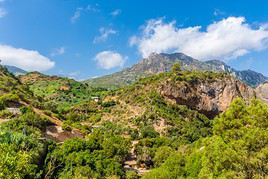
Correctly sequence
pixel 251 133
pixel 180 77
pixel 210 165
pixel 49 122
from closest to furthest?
pixel 251 133
pixel 210 165
pixel 49 122
pixel 180 77

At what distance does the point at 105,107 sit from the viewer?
97312 millimetres

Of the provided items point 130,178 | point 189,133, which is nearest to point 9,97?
point 130,178

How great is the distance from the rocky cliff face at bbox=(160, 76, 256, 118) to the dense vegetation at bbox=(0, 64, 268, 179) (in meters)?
2.18

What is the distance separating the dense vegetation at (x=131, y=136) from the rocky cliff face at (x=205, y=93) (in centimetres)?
218

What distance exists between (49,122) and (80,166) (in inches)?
855

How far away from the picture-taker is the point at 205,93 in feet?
345

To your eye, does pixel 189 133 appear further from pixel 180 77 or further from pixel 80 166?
pixel 80 166

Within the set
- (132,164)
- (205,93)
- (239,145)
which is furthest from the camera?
(205,93)

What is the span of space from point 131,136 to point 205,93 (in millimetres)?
39465

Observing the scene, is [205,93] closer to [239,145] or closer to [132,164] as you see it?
[132,164]

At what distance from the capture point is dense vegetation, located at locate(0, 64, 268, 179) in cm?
1534

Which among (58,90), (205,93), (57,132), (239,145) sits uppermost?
(58,90)

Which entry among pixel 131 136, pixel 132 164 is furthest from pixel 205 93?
pixel 132 164

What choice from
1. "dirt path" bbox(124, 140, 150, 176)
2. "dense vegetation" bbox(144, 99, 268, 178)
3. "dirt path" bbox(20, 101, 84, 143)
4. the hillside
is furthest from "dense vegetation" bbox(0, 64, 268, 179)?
"dirt path" bbox(20, 101, 84, 143)
